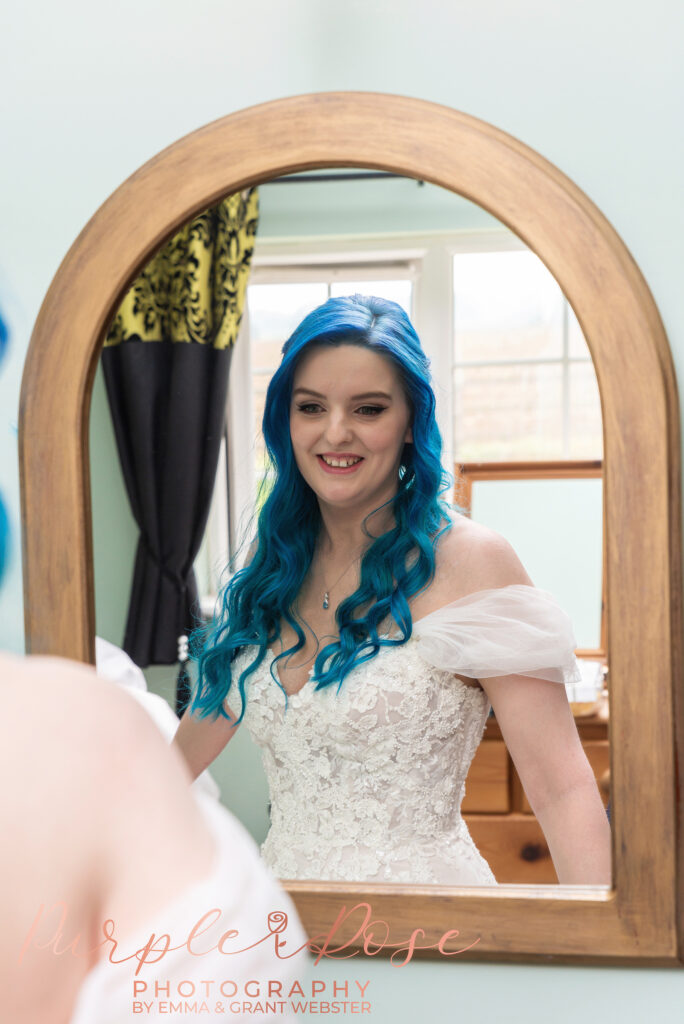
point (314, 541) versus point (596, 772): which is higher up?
point (314, 541)

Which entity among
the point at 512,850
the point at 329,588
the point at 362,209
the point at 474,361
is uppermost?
the point at 362,209

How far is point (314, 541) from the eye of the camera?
0.98 metres

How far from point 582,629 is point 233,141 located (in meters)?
0.63

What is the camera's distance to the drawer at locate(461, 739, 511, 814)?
2.98 ft

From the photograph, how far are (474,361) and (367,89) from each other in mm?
313

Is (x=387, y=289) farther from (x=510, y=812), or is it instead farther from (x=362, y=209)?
(x=510, y=812)

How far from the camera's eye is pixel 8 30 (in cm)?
101

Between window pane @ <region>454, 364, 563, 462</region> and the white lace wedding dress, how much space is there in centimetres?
14

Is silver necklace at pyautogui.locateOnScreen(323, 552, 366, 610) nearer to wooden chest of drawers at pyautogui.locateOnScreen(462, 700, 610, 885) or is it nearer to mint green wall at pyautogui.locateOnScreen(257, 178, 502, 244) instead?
wooden chest of drawers at pyautogui.locateOnScreen(462, 700, 610, 885)

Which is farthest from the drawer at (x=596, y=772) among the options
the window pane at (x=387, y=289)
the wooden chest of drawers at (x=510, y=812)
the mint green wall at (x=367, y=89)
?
the window pane at (x=387, y=289)

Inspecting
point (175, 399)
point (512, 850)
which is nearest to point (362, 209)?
point (175, 399)

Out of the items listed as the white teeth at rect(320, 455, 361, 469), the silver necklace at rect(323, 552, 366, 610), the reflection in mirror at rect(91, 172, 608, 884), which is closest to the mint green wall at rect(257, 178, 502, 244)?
the reflection in mirror at rect(91, 172, 608, 884)

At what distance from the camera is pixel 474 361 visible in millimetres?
916

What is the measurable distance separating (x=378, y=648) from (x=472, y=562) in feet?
0.44
